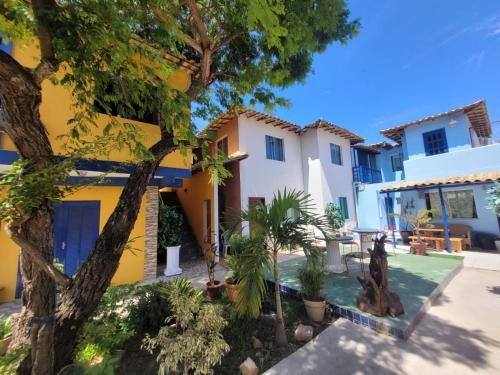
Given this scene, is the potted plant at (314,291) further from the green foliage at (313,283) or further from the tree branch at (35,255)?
the tree branch at (35,255)

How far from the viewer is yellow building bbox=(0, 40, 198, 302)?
16.1 feet

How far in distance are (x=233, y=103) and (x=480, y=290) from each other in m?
8.27

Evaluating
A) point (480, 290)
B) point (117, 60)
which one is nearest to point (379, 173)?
point (480, 290)

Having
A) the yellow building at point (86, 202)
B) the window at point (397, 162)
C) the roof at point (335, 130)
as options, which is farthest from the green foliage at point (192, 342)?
the window at point (397, 162)

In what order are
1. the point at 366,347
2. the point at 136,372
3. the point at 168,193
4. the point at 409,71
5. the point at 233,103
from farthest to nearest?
1. the point at 168,193
2. the point at 409,71
3. the point at 233,103
4. the point at 366,347
5. the point at 136,372

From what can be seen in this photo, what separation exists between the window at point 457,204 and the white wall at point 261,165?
317 inches

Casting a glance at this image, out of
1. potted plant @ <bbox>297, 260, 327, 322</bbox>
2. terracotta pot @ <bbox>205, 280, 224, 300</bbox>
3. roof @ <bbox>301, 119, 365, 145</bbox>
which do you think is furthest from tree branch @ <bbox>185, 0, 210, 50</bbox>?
roof @ <bbox>301, 119, 365, 145</bbox>

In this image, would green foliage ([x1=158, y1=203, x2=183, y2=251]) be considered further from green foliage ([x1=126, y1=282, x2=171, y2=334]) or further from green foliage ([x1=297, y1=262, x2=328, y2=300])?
green foliage ([x1=297, y1=262, x2=328, y2=300])

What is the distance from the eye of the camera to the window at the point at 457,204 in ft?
35.8

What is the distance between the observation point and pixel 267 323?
3.79 meters

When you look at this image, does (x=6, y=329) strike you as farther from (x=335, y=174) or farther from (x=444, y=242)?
(x=444, y=242)

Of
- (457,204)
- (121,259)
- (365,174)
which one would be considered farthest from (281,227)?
(365,174)

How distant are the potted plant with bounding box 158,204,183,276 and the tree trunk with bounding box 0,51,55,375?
499cm

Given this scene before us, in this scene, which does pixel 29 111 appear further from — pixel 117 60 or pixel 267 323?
pixel 267 323
